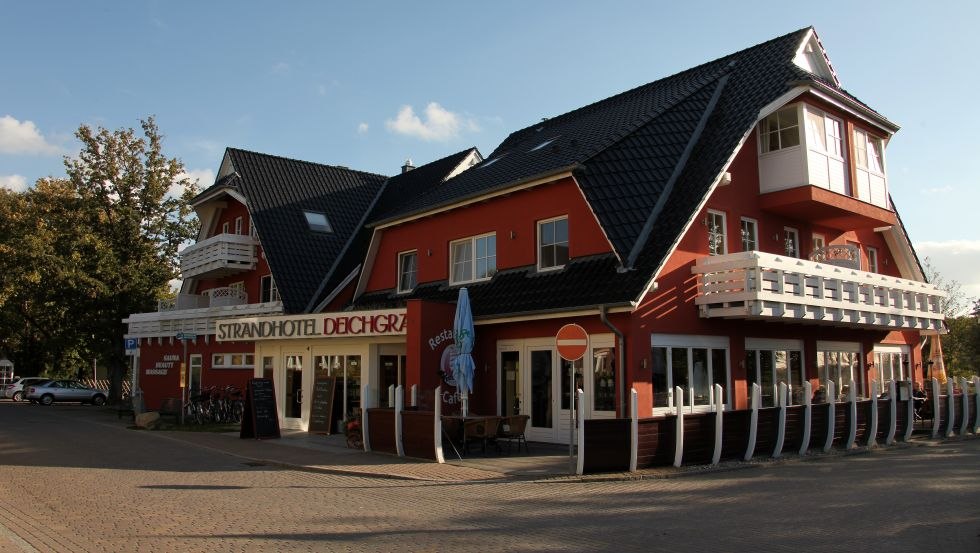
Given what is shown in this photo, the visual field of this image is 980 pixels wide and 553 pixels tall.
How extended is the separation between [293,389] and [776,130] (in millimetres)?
14776

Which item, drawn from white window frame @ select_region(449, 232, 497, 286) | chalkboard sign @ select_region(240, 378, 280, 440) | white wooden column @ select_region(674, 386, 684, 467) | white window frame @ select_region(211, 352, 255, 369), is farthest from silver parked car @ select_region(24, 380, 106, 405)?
white wooden column @ select_region(674, 386, 684, 467)

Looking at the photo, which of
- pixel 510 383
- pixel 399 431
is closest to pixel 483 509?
pixel 399 431

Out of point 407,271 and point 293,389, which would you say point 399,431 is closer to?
point 407,271

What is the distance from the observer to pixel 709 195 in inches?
630

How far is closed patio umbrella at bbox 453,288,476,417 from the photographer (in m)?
16.0

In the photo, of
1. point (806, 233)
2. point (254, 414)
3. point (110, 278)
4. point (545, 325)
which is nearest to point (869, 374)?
point (806, 233)

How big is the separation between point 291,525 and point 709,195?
10.9m

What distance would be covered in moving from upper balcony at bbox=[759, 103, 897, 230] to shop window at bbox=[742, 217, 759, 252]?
0.54 meters

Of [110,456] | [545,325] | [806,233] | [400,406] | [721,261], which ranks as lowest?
[110,456]

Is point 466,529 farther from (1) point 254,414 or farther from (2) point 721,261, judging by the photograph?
(1) point 254,414

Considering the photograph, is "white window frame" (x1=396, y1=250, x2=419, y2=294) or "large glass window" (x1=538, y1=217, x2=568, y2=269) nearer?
"large glass window" (x1=538, y1=217, x2=568, y2=269)

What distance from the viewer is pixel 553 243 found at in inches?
709

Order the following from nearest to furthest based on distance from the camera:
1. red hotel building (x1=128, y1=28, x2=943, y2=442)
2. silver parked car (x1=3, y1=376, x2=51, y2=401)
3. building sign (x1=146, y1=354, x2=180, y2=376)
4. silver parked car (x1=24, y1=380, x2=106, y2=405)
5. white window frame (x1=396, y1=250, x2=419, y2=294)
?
red hotel building (x1=128, y1=28, x2=943, y2=442) < white window frame (x1=396, y1=250, x2=419, y2=294) < building sign (x1=146, y1=354, x2=180, y2=376) < silver parked car (x1=24, y1=380, x2=106, y2=405) < silver parked car (x1=3, y1=376, x2=51, y2=401)

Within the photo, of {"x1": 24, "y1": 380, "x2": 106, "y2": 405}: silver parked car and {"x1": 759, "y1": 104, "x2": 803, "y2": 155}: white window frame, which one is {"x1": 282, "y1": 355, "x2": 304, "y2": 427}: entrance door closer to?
{"x1": 759, "y1": 104, "x2": 803, "y2": 155}: white window frame
